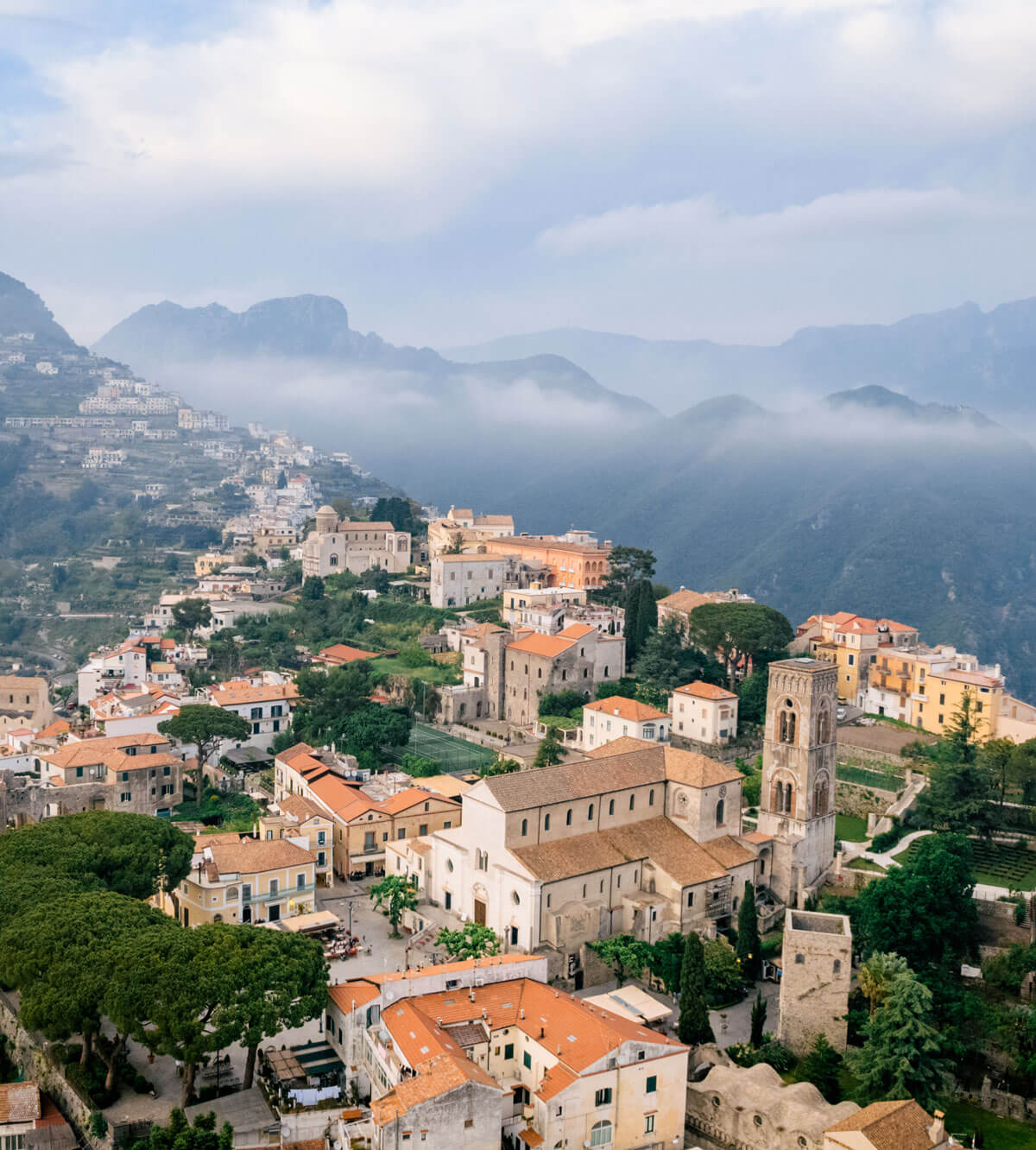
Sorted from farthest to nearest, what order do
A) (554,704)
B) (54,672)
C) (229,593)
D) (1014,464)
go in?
(1014,464) < (54,672) < (229,593) < (554,704)

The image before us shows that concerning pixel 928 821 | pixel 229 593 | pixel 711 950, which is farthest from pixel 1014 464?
pixel 711 950

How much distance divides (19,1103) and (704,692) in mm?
34291

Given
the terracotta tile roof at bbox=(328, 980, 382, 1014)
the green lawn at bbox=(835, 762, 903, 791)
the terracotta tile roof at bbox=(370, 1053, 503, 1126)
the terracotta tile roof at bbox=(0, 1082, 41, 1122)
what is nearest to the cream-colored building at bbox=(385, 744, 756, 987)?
the terracotta tile roof at bbox=(328, 980, 382, 1014)

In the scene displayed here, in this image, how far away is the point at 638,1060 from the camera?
26812 mm

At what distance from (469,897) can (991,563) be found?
116 metres

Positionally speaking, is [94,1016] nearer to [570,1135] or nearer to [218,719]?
[570,1135]

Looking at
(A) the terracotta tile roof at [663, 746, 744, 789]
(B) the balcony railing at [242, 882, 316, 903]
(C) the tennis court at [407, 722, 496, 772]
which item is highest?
(A) the terracotta tile roof at [663, 746, 744, 789]

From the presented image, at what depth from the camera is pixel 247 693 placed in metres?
56.3

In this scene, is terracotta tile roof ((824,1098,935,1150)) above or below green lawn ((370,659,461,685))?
below

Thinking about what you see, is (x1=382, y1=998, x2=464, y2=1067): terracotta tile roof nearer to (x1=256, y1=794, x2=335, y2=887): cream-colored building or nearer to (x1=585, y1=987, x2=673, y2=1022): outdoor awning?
(x1=585, y1=987, x2=673, y2=1022): outdoor awning

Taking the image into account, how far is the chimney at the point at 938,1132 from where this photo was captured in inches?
973

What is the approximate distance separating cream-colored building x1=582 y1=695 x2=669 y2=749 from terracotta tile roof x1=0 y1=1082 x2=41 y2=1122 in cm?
2925

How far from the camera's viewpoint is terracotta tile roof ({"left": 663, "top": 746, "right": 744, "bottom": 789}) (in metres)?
39.5

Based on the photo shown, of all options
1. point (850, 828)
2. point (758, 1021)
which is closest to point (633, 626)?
point (850, 828)
